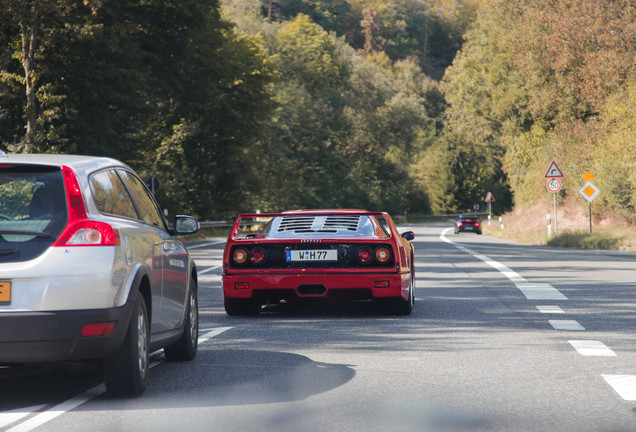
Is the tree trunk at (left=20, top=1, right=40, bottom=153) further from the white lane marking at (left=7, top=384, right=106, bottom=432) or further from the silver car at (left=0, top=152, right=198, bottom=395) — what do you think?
the silver car at (left=0, top=152, right=198, bottom=395)

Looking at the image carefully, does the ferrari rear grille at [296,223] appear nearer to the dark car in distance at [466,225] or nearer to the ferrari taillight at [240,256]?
the ferrari taillight at [240,256]

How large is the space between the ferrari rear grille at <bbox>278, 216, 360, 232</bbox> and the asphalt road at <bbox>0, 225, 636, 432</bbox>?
3.40 ft

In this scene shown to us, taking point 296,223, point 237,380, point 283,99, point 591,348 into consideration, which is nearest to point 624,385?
point 591,348

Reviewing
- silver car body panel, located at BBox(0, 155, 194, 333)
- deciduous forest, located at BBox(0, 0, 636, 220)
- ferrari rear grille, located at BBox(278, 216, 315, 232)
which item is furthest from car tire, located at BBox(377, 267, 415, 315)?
deciduous forest, located at BBox(0, 0, 636, 220)

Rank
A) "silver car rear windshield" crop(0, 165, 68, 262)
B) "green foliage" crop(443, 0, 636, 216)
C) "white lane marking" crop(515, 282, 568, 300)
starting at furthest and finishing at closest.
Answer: "green foliage" crop(443, 0, 636, 216) < "white lane marking" crop(515, 282, 568, 300) < "silver car rear windshield" crop(0, 165, 68, 262)

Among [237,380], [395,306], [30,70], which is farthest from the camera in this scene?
[30,70]

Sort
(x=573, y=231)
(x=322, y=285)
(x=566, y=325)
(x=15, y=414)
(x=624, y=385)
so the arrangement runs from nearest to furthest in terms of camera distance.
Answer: (x=15, y=414)
(x=624, y=385)
(x=566, y=325)
(x=322, y=285)
(x=573, y=231)

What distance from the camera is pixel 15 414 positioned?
20.1ft

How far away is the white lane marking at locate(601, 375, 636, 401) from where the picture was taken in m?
6.65

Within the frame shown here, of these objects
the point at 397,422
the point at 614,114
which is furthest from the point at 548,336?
the point at 614,114

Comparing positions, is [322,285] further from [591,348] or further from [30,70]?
[30,70]

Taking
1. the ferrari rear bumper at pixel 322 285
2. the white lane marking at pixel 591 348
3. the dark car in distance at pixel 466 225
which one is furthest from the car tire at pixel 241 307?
the dark car in distance at pixel 466 225

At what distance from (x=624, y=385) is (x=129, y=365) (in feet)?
10.9

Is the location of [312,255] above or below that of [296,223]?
below
